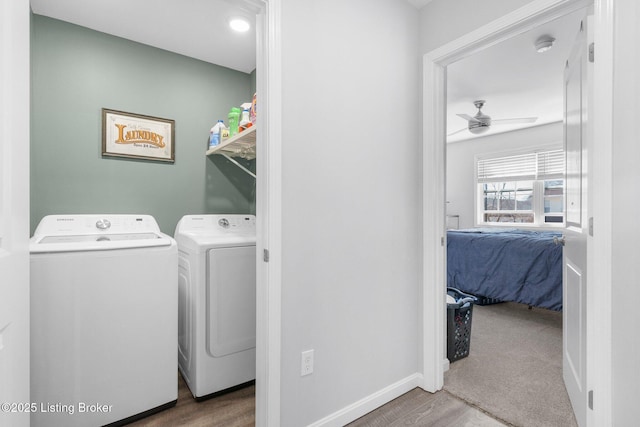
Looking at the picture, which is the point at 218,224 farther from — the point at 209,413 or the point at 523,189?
the point at 523,189

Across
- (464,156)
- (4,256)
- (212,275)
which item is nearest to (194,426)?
(212,275)

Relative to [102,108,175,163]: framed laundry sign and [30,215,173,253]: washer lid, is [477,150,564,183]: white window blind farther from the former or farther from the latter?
[30,215,173,253]: washer lid

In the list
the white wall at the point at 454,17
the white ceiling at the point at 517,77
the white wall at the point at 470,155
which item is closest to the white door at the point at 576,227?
the white wall at the point at 454,17

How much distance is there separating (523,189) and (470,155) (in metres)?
1.13

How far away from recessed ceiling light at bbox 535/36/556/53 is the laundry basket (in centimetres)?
219

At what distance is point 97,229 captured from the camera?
2.17 metres

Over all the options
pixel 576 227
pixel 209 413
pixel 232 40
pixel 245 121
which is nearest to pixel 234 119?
pixel 245 121

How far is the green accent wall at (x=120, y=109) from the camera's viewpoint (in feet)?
6.88

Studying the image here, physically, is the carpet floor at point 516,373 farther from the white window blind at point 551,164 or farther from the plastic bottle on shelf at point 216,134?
the white window blind at point 551,164

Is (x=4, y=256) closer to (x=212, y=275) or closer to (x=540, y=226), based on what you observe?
(x=212, y=275)

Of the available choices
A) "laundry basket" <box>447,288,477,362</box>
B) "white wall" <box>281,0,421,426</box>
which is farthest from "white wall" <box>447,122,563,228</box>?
"white wall" <box>281,0,421,426</box>

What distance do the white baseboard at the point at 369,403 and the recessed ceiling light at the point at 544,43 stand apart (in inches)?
109

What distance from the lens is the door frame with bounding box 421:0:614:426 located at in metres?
1.22

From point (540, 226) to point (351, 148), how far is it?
517 centimetres
